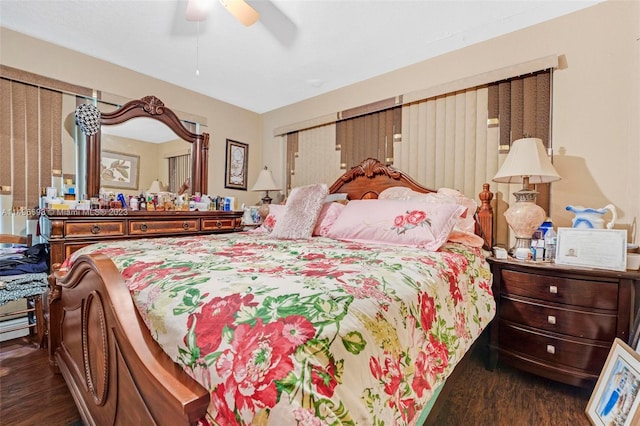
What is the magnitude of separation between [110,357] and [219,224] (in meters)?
2.30

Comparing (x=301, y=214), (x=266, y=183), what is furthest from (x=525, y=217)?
(x=266, y=183)

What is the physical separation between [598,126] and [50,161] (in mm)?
4014

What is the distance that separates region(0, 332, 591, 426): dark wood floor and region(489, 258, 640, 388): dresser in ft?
0.37

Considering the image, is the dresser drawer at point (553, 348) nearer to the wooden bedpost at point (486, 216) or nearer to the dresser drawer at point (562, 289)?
the dresser drawer at point (562, 289)

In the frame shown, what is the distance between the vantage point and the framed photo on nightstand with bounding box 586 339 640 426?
1089mm

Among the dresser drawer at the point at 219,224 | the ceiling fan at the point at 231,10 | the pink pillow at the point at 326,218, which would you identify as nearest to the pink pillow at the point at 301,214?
the pink pillow at the point at 326,218

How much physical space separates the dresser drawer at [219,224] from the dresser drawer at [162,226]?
0.09m

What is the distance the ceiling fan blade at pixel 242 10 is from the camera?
65.7 inches

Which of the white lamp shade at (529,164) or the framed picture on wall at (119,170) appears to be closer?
the white lamp shade at (529,164)

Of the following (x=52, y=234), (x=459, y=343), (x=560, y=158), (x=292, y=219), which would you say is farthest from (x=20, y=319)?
(x=560, y=158)

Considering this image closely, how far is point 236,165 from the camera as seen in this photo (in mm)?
3832

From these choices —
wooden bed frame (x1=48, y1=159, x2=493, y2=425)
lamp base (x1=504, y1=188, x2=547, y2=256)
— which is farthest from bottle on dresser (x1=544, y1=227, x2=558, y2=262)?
wooden bed frame (x1=48, y1=159, x2=493, y2=425)

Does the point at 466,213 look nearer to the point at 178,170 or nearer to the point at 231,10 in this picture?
the point at 231,10

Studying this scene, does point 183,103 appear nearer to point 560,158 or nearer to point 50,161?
point 50,161
